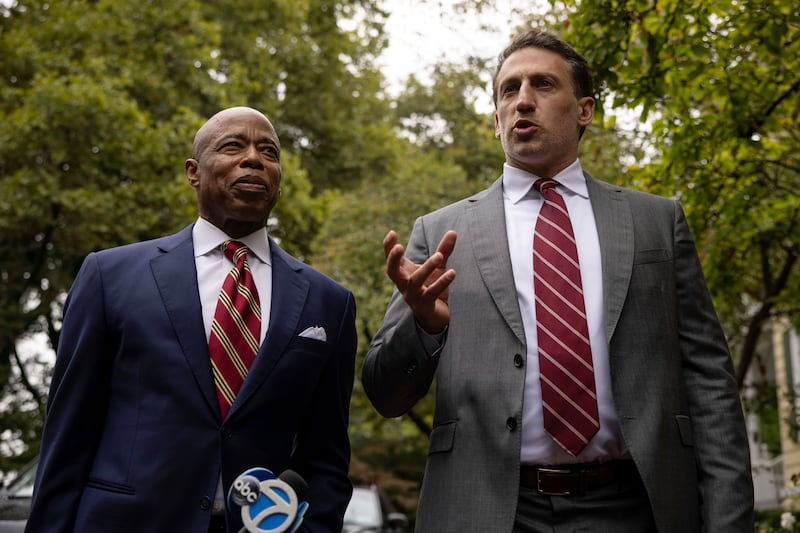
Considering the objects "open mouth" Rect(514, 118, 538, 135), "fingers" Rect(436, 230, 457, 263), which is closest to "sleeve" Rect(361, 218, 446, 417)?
"fingers" Rect(436, 230, 457, 263)

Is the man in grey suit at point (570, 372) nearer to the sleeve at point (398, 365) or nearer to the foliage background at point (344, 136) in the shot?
the sleeve at point (398, 365)

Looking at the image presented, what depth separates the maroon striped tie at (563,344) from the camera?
327 cm

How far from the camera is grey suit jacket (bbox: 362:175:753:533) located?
3.26 m

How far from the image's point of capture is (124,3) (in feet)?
59.1

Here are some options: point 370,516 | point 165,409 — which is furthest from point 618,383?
point 370,516

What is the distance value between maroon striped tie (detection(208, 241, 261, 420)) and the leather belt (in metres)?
1.00

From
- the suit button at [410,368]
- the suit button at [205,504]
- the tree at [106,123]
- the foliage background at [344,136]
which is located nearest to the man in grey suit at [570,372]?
the suit button at [410,368]

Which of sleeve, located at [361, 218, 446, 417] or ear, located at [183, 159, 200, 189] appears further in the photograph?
ear, located at [183, 159, 200, 189]

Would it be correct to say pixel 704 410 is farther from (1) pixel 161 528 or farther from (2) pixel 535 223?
(1) pixel 161 528

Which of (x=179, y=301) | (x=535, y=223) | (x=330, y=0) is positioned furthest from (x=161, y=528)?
(x=330, y=0)

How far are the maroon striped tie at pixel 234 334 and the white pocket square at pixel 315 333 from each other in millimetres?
179

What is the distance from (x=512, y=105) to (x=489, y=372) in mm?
1041

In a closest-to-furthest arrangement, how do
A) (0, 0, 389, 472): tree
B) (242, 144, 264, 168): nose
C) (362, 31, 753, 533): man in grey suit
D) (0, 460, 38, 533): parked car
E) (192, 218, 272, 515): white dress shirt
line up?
(362, 31, 753, 533): man in grey suit, (192, 218, 272, 515): white dress shirt, (242, 144, 264, 168): nose, (0, 460, 38, 533): parked car, (0, 0, 389, 472): tree

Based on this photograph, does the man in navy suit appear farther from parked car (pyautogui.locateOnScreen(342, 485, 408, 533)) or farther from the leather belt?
parked car (pyautogui.locateOnScreen(342, 485, 408, 533))
